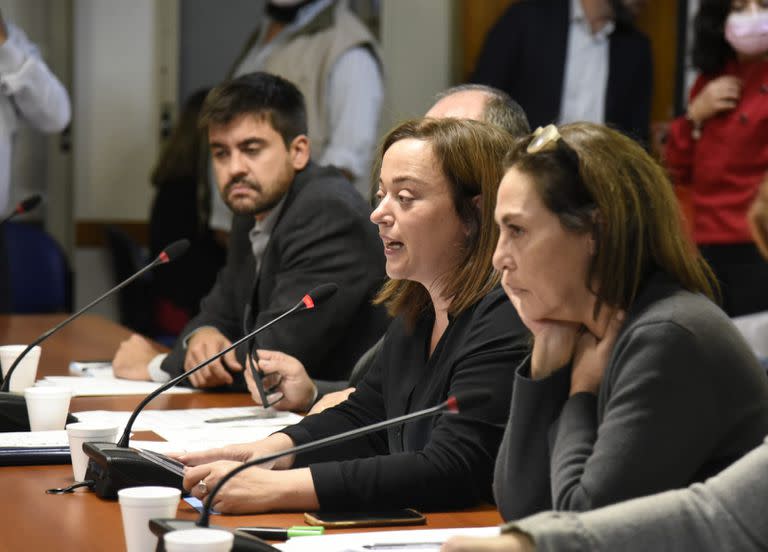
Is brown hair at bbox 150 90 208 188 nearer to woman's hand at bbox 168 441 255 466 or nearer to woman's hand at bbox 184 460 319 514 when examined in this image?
woman's hand at bbox 168 441 255 466

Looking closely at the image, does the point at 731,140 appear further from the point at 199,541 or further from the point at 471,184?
the point at 199,541

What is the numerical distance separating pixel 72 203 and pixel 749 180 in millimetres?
3348

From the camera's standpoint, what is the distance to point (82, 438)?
1.85 m

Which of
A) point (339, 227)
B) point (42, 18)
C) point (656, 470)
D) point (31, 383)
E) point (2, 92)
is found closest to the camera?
point (656, 470)

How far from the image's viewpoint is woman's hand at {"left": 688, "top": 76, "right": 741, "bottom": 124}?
3.85 metres

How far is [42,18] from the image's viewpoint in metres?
5.94

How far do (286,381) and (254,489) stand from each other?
76 centimetres

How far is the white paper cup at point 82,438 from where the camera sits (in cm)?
185

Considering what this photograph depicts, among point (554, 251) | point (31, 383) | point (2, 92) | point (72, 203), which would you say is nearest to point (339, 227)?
point (31, 383)

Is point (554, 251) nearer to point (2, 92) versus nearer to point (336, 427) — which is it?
point (336, 427)

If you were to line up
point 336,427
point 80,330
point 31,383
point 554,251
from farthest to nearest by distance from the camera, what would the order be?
point 80,330 < point 31,383 < point 336,427 < point 554,251

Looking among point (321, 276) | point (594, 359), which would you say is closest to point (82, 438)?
point (594, 359)

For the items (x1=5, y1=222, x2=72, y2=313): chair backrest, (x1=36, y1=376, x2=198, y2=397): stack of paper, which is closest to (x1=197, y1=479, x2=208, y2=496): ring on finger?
(x1=36, y1=376, x2=198, y2=397): stack of paper

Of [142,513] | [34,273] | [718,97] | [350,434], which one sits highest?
[718,97]
